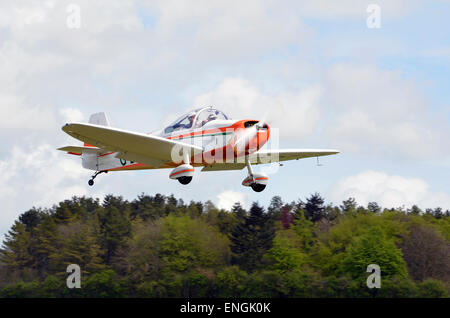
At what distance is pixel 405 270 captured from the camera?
64500mm

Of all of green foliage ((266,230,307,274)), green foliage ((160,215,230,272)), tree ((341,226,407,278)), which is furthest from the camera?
green foliage ((160,215,230,272))

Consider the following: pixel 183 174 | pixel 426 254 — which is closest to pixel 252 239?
pixel 426 254

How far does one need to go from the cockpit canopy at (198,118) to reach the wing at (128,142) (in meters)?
0.80

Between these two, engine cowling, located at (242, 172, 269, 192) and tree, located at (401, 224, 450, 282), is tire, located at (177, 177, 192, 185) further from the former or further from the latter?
tree, located at (401, 224, 450, 282)

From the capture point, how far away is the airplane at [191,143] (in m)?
18.2

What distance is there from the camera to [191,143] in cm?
1889

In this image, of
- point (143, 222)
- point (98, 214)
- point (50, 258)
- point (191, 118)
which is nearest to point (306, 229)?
point (143, 222)

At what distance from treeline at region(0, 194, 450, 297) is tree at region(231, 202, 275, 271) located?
127 millimetres

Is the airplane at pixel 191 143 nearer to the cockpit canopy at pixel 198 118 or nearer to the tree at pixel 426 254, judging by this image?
the cockpit canopy at pixel 198 118

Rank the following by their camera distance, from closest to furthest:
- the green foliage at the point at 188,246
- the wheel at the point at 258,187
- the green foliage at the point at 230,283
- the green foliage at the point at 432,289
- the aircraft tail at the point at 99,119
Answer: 1. the wheel at the point at 258,187
2. the aircraft tail at the point at 99,119
3. the green foliage at the point at 432,289
4. the green foliage at the point at 230,283
5. the green foliage at the point at 188,246

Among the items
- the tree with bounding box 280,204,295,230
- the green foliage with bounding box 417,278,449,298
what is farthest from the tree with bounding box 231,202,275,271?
the green foliage with bounding box 417,278,449,298

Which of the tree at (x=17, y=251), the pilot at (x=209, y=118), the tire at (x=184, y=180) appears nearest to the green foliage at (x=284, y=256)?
the tree at (x=17, y=251)

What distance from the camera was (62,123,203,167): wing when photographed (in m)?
17.6
